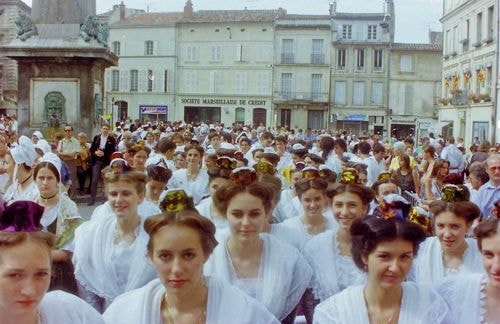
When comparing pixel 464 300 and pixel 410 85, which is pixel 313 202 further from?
pixel 410 85

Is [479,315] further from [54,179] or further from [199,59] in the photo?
[199,59]

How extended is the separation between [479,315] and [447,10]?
145 feet

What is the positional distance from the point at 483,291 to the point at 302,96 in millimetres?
55240

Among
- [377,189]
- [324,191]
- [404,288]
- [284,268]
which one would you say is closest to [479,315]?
[404,288]

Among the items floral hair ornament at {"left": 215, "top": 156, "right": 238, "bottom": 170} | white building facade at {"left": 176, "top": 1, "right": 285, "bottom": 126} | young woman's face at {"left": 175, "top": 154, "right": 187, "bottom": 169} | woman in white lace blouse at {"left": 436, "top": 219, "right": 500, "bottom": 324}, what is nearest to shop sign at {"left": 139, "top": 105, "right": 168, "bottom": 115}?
white building facade at {"left": 176, "top": 1, "right": 285, "bottom": 126}

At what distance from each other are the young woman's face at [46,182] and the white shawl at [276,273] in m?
2.18

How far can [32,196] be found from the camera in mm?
6824

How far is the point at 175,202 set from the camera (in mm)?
4414

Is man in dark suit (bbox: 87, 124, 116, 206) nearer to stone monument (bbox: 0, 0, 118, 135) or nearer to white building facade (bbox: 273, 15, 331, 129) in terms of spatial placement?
stone monument (bbox: 0, 0, 118, 135)

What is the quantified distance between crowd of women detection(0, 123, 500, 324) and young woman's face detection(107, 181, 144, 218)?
0.01 meters

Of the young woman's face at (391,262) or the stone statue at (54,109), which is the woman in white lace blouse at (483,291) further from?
the stone statue at (54,109)

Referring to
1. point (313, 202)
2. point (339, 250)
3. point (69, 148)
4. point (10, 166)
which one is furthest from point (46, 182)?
point (69, 148)

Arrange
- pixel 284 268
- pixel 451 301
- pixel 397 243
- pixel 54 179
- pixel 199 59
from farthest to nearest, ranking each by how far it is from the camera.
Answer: pixel 199 59 → pixel 54 179 → pixel 284 268 → pixel 451 301 → pixel 397 243

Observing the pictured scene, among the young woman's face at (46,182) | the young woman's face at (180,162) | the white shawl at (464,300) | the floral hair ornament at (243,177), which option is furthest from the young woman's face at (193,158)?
the white shawl at (464,300)
